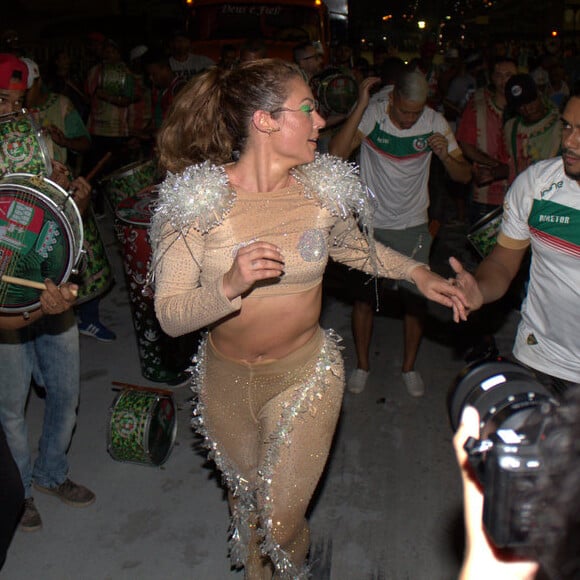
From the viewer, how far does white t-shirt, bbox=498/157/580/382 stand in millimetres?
2537

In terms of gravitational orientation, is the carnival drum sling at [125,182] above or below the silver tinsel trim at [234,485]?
above

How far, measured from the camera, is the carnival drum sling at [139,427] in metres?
3.57

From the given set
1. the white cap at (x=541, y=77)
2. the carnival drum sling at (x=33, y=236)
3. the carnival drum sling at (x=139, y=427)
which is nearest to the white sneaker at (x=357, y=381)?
the carnival drum sling at (x=139, y=427)

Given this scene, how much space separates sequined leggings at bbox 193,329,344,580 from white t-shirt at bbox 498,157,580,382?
0.76 meters

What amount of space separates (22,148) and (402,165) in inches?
90.6

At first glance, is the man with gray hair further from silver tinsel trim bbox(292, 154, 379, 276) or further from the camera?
the camera

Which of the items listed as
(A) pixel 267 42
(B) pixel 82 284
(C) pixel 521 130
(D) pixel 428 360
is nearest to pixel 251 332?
(B) pixel 82 284

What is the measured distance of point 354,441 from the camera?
393 cm

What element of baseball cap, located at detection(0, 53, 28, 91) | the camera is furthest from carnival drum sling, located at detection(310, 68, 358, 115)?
the camera

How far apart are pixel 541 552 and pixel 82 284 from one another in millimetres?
2669

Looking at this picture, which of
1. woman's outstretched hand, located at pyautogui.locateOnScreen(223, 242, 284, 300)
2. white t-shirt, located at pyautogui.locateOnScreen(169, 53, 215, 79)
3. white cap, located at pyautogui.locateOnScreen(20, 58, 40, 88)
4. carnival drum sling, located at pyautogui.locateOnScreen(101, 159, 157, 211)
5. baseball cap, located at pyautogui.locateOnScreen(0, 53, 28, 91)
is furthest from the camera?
white t-shirt, located at pyautogui.locateOnScreen(169, 53, 215, 79)

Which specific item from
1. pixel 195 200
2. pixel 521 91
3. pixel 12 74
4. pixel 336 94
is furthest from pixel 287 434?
pixel 336 94

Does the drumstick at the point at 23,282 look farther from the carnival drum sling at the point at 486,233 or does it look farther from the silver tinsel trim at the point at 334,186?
the carnival drum sling at the point at 486,233

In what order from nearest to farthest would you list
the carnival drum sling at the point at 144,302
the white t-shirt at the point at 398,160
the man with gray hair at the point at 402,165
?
the carnival drum sling at the point at 144,302 → the man with gray hair at the point at 402,165 → the white t-shirt at the point at 398,160
